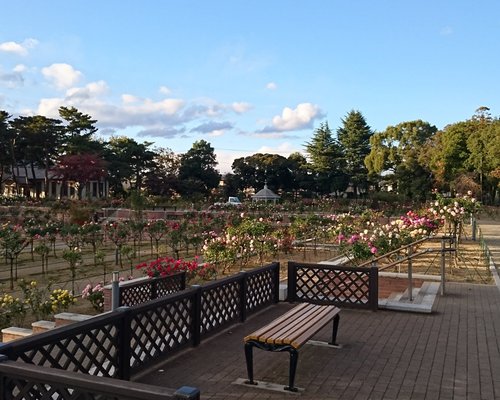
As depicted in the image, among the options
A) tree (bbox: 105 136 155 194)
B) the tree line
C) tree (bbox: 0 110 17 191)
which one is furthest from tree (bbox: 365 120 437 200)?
tree (bbox: 0 110 17 191)

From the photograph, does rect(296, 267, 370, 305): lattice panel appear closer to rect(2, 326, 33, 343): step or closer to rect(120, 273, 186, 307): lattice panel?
rect(120, 273, 186, 307): lattice panel

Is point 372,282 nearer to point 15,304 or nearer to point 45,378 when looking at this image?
point 15,304

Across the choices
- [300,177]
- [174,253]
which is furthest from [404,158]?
[174,253]

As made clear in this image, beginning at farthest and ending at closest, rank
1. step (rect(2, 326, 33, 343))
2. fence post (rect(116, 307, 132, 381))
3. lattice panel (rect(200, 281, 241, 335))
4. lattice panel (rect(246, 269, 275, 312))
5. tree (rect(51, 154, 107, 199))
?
tree (rect(51, 154, 107, 199)) < lattice panel (rect(246, 269, 275, 312)) < step (rect(2, 326, 33, 343)) < lattice panel (rect(200, 281, 241, 335)) < fence post (rect(116, 307, 132, 381))

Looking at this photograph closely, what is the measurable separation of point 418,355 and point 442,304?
10.4ft

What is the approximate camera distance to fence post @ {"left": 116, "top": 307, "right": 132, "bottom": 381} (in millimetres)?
4473

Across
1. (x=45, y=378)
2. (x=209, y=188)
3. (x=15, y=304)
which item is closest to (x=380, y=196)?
(x=209, y=188)

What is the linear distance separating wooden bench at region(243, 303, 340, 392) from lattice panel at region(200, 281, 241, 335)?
0.97m

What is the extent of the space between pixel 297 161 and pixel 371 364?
52831 millimetres

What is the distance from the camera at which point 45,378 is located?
2.87 meters

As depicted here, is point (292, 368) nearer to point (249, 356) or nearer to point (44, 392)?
point (249, 356)

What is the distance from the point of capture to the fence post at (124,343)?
14.7 ft

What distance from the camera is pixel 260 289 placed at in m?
7.64

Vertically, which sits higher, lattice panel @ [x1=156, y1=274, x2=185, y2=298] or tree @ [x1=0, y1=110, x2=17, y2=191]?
tree @ [x1=0, y1=110, x2=17, y2=191]
